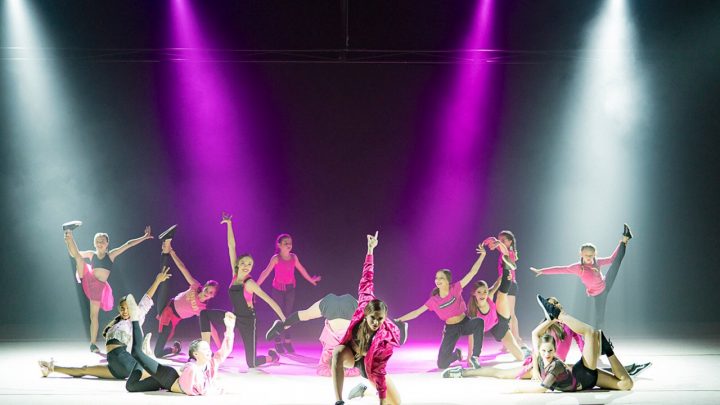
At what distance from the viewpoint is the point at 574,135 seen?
10.4 metres

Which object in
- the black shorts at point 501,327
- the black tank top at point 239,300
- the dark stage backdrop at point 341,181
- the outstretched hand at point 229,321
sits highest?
the dark stage backdrop at point 341,181

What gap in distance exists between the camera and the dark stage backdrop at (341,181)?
10.2 m

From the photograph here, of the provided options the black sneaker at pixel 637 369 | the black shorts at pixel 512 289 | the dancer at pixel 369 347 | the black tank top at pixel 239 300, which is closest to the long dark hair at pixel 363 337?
the dancer at pixel 369 347

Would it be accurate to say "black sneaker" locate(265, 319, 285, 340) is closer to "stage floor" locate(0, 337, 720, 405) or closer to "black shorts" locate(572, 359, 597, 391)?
"stage floor" locate(0, 337, 720, 405)

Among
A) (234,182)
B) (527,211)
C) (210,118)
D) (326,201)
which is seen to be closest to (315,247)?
(326,201)

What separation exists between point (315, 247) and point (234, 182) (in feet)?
4.50

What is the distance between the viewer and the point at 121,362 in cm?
676

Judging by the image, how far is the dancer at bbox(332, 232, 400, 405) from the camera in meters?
5.43

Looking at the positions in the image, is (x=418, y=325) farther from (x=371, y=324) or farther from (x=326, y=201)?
(x=371, y=324)

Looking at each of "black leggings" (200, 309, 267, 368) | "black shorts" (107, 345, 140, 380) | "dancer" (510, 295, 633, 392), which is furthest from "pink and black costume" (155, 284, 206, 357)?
"dancer" (510, 295, 633, 392)

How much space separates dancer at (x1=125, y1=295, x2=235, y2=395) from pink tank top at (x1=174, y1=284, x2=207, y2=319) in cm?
154

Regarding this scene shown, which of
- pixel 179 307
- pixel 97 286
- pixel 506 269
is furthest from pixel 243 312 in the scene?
pixel 506 269

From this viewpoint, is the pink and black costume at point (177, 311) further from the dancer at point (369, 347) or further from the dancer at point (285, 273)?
the dancer at point (369, 347)

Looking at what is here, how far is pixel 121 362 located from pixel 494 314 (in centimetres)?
364
